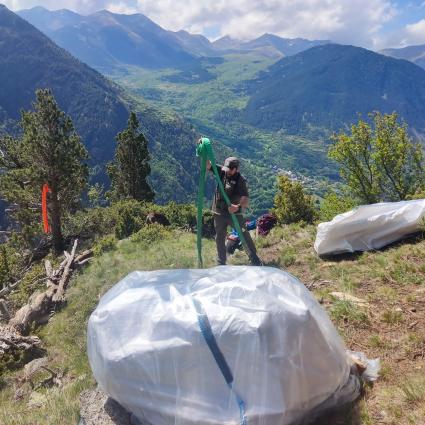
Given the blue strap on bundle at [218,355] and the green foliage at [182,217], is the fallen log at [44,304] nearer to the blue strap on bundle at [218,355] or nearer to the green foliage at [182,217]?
the green foliage at [182,217]

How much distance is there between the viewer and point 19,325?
8242 millimetres

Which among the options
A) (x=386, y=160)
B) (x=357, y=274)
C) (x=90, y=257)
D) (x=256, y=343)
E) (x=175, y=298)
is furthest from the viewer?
(x=386, y=160)

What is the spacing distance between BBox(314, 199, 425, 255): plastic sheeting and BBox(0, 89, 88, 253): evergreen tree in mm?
13473

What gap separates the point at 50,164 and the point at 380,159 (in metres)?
19.9

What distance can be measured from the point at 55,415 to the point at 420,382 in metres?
3.53

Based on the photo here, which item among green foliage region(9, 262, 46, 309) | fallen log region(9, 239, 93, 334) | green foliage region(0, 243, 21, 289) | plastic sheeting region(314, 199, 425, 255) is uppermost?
plastic sheeting region(314, 199, 425, 255)

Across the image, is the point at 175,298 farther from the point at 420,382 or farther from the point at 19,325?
the point at 19,325

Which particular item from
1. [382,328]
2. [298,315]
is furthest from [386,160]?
[298,315]

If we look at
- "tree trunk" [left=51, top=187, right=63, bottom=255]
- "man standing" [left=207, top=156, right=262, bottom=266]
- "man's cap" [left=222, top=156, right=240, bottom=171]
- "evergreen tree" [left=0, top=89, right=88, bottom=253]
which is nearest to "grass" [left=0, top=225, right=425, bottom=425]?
"man standing" [left=207, top=156, right=262, bottom=266]

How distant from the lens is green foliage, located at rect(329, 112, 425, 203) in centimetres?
2594

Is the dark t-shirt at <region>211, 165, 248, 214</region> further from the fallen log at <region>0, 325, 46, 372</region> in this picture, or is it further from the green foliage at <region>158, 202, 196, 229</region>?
the green foliage at <region>158, 202, 196, 229</region>

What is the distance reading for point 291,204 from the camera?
1906cm

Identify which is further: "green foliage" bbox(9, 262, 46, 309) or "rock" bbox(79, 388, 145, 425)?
"green foliage" bbox(9, 262, 46, 309)

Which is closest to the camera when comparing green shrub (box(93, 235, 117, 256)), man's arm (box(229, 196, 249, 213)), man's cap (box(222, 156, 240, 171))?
man's arm (box(229, 196, 249, 213))
